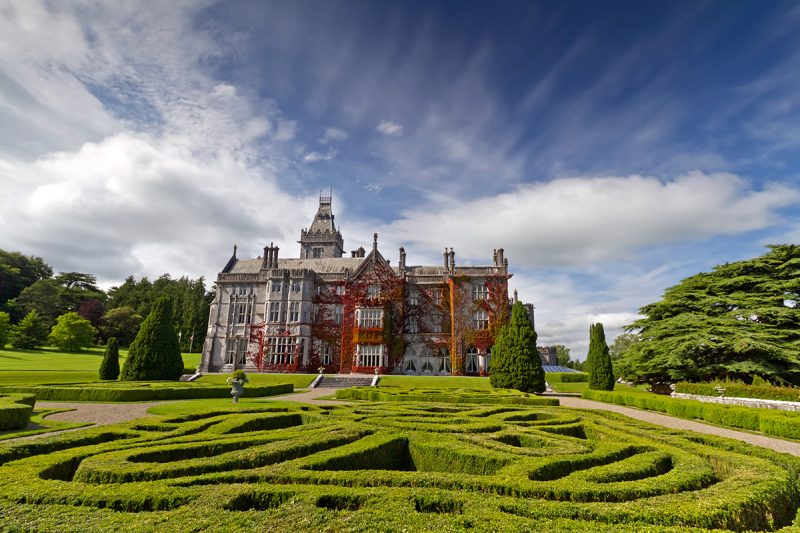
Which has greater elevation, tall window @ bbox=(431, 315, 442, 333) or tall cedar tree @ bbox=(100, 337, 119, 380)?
tall window @ bbox=(431, 315, 442, 333)

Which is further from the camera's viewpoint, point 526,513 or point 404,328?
point 404,328

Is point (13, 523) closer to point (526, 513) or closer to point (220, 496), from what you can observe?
point (220, 496)

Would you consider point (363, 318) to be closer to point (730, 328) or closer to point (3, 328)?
point (730, 328)

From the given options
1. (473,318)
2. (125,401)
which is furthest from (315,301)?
(125,401)

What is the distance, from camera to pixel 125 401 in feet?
73.4

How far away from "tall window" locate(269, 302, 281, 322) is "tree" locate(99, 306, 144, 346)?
3834 cm

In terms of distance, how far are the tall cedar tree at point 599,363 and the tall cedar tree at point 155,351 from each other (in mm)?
33111

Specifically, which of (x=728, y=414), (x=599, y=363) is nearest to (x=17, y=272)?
(x=599, y=363)

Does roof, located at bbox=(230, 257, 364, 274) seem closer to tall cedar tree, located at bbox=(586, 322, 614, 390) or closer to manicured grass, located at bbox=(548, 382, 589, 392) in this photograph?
manicured grass, located at bbox=(548, 382, 589, 392)

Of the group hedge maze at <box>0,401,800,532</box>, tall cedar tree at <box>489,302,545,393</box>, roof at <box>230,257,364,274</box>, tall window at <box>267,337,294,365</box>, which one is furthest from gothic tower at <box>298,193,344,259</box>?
hedge maze at <box>0,401,800,532</box>

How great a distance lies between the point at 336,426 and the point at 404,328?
120ft

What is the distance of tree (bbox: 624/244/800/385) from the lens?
28500mm

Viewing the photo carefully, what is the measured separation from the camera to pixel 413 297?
48.4m

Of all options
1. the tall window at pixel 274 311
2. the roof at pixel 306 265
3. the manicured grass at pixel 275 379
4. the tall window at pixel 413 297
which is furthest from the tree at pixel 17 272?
the tall window at pixel 413 297
